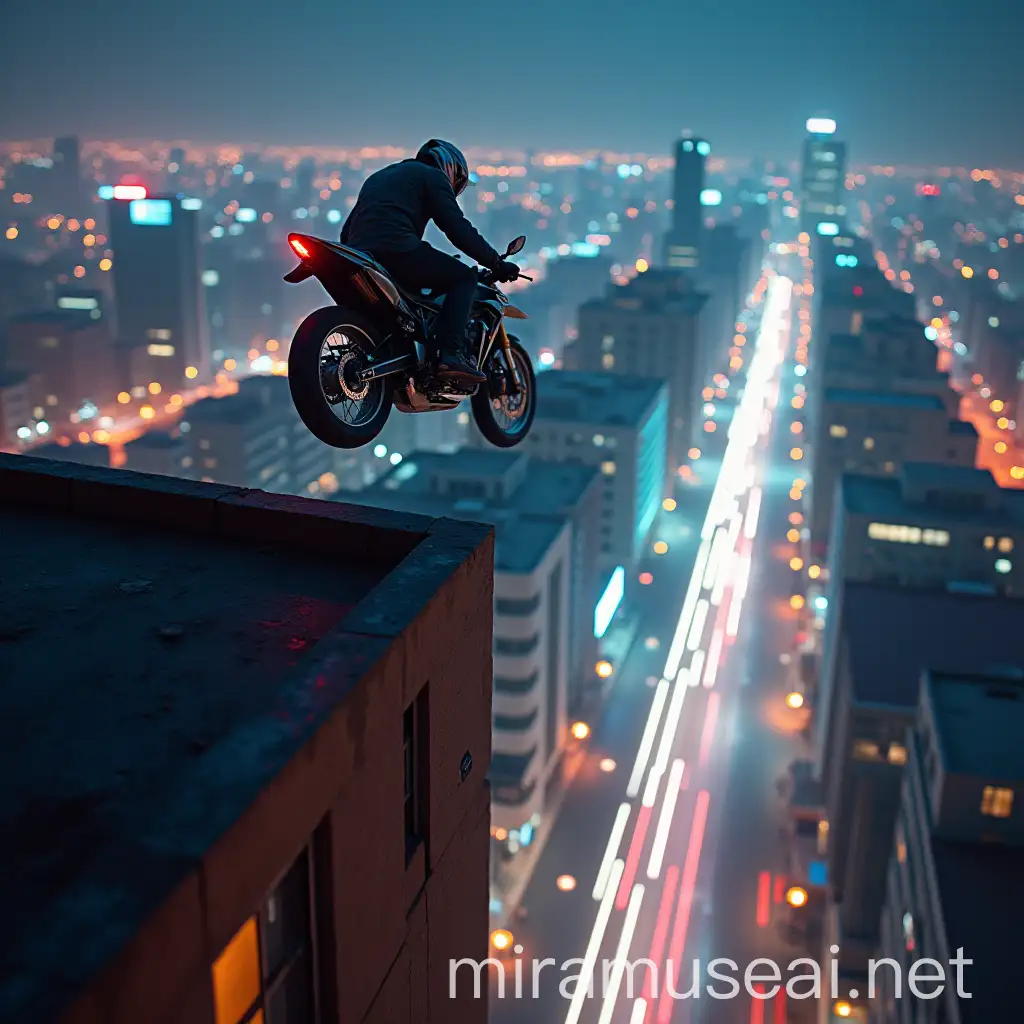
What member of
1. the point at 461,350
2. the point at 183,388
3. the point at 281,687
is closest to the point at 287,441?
the point at 183,388

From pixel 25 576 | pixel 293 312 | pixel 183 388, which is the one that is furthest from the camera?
pixel 293 312

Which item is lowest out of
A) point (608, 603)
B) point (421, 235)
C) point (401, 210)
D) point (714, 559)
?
point (714, 559)

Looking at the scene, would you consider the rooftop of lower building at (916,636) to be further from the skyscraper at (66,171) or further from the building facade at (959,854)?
the skyscraper at (66,171)

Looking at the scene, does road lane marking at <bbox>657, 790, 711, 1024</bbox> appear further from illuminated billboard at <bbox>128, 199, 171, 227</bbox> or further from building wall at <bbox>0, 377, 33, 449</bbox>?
illuminated billboard at <bbox>128, 199, 171, 227</bbox>

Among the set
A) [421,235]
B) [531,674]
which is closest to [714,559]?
[531,674]

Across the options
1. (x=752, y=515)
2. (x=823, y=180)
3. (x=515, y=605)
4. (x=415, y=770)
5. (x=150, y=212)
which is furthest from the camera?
(x=823, y=180)

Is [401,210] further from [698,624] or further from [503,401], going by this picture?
[698,624]

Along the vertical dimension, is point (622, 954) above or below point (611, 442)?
below

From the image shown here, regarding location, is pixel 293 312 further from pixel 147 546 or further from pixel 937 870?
pixel 147 546
